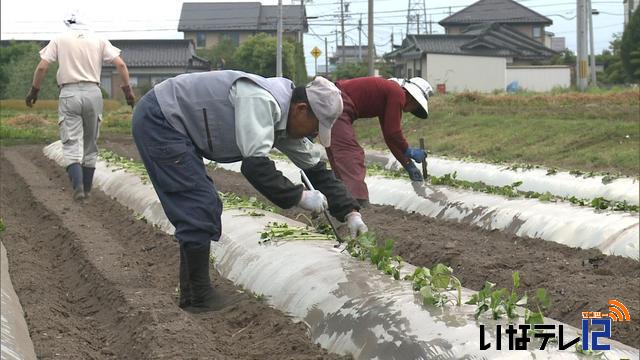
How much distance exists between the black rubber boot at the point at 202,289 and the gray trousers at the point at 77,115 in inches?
155

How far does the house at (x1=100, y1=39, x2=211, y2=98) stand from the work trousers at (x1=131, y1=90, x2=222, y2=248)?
141 ft

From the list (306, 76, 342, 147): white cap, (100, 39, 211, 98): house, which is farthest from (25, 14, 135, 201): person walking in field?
(100, 39, 211, 98): house

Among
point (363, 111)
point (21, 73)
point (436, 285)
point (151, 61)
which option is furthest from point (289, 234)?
point (151, 61)

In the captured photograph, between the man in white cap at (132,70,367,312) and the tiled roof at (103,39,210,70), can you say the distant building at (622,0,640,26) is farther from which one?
the man in white cap at (132,70,367,312)

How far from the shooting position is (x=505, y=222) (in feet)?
23.9

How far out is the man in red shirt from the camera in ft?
23.4

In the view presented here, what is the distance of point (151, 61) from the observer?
49406 mm

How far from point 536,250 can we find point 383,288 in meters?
2.72

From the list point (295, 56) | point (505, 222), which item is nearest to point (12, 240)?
point (505, 222)

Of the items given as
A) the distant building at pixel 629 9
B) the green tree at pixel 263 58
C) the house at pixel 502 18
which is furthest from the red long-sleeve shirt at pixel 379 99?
the house at pixel 502 18

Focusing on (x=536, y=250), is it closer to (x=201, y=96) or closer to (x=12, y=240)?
(x=201, y=96)

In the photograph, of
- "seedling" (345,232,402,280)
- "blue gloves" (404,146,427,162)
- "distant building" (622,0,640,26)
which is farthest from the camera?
"distant building" (622,0,640,26)

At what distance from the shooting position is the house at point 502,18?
60312 mm

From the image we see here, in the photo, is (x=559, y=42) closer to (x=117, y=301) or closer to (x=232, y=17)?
(x=232, y=17)
